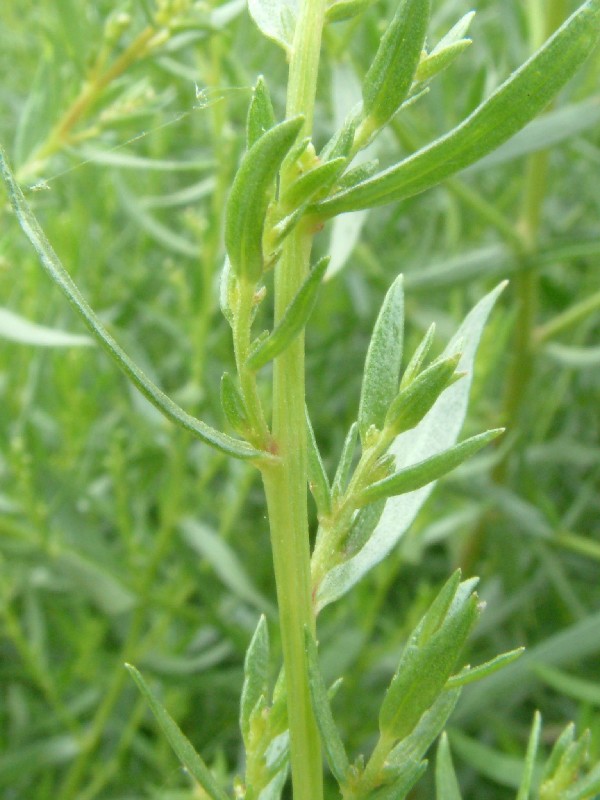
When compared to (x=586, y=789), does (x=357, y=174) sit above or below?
above

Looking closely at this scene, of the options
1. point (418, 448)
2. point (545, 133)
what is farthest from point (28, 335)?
point (545, 133)

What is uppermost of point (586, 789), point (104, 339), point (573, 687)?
point (104, 339)

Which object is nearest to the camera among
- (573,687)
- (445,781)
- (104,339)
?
(104,339)

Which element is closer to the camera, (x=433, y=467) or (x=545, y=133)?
(x=433, y=467)

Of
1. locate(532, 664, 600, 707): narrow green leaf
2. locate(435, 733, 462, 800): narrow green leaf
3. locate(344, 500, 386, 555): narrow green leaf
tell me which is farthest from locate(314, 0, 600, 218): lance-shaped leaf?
locate(532, 664, 600, 707): narrow green leaf

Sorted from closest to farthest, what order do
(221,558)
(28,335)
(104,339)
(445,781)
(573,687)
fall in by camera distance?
(104,339)
(445,781)
(28,335)
(573,687)
(221,558)

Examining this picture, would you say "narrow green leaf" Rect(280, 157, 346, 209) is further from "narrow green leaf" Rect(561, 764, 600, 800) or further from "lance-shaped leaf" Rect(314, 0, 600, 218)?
"narrow green leaf" Rect(561, 764, 600, 800)

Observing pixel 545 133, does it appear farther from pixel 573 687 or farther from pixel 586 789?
pixel 586 789

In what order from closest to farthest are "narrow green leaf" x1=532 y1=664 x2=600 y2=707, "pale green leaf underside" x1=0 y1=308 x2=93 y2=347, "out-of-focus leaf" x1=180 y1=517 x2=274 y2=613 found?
"pale green leaf underside" x1=0 y1=308 x2=93 y2=347
"narrow green leaf" x1=532 y1=664 x2=600 y2=707
"out-of-focus leaf" x1=180 y1=517 x2=274 y2=613
